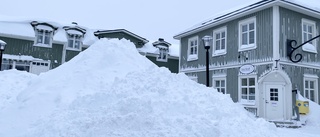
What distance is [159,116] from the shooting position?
489cm

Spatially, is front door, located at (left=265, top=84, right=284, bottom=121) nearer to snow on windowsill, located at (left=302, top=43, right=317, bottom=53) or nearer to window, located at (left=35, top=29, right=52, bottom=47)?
snow on windowsill, located at (left=302, top=43, right=317, bottom=53)

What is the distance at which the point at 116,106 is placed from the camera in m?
4.86

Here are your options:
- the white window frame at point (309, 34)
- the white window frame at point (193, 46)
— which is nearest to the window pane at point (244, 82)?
the white window frame at point (309, 34)

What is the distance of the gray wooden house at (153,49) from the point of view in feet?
73.0

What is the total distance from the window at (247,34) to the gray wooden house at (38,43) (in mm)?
13350

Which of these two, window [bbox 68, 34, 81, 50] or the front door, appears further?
window [bbox 68, 34, 81, 50]

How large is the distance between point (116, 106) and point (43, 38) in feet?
57.3

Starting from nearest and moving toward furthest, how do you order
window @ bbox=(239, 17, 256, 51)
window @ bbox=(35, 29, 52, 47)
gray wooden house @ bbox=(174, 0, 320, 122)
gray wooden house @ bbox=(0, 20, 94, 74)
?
1. gray wooden house @ bbox=(174, 0, 320, 122)
2. window @ bbox=(239, 17, 256, 51)
3. gray wooden house @ bbox=(0, 20, 94, 74)
4. window @ bbox=(35, 29, 52, 47)

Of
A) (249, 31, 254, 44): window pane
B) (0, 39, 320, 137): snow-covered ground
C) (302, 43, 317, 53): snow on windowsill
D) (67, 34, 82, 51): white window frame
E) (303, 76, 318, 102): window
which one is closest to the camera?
(0, 39, 320, 137): snow-covered ground

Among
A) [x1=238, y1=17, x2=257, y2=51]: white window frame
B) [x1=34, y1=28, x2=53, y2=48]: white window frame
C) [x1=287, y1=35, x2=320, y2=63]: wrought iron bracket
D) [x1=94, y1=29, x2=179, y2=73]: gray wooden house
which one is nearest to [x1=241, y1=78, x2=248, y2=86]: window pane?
[x1=238, y1=17, x2=257, y2=51]: white window frame

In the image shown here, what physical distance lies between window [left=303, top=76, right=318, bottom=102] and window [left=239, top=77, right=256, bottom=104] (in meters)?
2.60

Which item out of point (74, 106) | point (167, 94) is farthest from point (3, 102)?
point (167, 94)

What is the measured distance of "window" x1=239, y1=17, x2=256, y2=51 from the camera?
1277cm

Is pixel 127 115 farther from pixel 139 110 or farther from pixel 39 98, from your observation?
pixel 39 98
